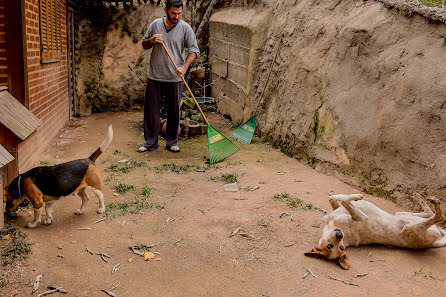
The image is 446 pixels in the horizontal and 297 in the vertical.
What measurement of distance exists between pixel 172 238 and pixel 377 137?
2641 millimetres

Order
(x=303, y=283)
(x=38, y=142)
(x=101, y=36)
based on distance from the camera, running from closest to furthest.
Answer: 1. (x=303, y=283)
2. (x=38, y=142)
3. (x=101, y=36)

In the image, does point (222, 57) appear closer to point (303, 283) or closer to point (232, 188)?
point (232, 188)

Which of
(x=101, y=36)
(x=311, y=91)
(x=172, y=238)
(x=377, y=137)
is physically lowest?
(x=172, y=238)

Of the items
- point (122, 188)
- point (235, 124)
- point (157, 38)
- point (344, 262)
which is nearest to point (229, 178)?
point (122, 188)

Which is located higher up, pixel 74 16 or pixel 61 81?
pixel 74 16

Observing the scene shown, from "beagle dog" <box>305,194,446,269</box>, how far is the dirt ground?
92 mm

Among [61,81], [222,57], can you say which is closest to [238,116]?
[222,57]

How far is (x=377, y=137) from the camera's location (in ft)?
15.3

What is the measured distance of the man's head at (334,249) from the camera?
3123 millimetres

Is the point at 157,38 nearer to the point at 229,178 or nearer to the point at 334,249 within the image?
the point at 229,178

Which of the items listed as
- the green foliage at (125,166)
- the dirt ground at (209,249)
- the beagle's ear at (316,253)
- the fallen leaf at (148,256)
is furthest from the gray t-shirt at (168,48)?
the beagle's ear at (316,253)

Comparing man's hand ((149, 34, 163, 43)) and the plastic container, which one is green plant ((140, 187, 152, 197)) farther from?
man's hand ((149, 34, 163, 43))

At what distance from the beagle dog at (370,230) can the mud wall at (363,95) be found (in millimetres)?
713

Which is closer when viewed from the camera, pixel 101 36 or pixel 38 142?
pixel 38 142
